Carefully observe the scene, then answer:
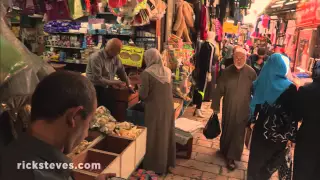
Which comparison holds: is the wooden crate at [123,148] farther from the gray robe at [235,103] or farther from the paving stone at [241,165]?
the paving stone at [241,165]

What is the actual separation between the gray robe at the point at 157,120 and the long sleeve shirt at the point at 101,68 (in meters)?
0.74

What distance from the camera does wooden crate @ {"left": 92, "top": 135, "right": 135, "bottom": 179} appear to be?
86.4 inches

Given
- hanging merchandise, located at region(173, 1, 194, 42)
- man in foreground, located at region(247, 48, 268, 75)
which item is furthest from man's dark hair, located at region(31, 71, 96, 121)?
man in foreground, located at region(247, 48, 268, 75)

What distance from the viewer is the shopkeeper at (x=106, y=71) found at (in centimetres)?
359

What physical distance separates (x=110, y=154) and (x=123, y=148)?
0.34 meters

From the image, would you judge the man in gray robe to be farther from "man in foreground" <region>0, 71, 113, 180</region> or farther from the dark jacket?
"man in foreground" <region>0, 71, 113, 180</region>

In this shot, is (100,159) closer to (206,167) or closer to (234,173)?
(206,167)

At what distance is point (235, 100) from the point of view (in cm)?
361

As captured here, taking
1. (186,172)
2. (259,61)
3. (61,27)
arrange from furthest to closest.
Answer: (61,27) < (259,61) < (186,172)

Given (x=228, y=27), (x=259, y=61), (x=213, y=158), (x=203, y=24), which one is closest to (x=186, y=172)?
(x=213, y=158)

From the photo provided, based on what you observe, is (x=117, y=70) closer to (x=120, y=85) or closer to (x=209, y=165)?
(x=120, y=85)

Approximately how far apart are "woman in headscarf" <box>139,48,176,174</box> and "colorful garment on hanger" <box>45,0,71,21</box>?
102cm

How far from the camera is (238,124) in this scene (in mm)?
3664

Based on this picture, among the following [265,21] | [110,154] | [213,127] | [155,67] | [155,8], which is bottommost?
[213,127]
